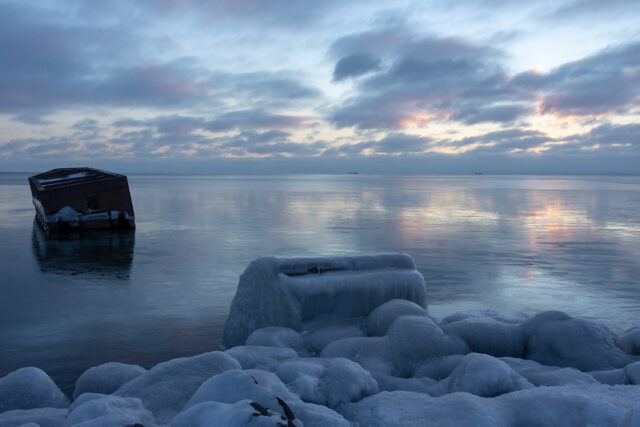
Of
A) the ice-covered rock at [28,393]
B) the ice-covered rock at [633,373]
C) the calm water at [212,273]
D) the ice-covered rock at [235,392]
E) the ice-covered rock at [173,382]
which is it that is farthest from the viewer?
the calm water at [212,273]

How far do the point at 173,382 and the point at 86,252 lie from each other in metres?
14.4

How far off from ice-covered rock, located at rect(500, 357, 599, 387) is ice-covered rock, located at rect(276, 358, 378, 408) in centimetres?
183

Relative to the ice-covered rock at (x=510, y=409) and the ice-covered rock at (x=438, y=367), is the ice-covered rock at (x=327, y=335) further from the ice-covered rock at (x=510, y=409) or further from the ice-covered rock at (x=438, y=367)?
the ice-covered rock at (x=510, y=409)

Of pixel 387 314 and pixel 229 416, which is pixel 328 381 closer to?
pixel 229 416

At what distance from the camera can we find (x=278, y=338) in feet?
21.1

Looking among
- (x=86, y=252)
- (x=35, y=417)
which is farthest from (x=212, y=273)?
(x=35, y=417)

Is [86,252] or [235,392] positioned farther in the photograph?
[86,252]

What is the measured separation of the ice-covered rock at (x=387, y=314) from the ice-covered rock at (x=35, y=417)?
3.94 metres

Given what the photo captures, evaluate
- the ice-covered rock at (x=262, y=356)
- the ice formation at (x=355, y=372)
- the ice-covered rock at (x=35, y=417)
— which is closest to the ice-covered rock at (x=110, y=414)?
the ice formation at (x=355, y=372)

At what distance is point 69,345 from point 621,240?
2018cm

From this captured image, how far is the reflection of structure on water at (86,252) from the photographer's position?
1441 centimetres

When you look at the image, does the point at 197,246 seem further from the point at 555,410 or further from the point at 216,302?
the point at 555,410

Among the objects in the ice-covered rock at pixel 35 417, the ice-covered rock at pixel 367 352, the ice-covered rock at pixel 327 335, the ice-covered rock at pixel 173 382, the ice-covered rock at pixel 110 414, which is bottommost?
the ice-covered rock at pixel 327 335

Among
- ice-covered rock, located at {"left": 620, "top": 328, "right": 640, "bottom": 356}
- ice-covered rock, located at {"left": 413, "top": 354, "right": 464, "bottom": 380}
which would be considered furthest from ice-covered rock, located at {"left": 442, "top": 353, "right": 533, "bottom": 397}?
ice-covered rock, located at {"left": 620, "top": 328, "right": 640, "bottom": 356}
